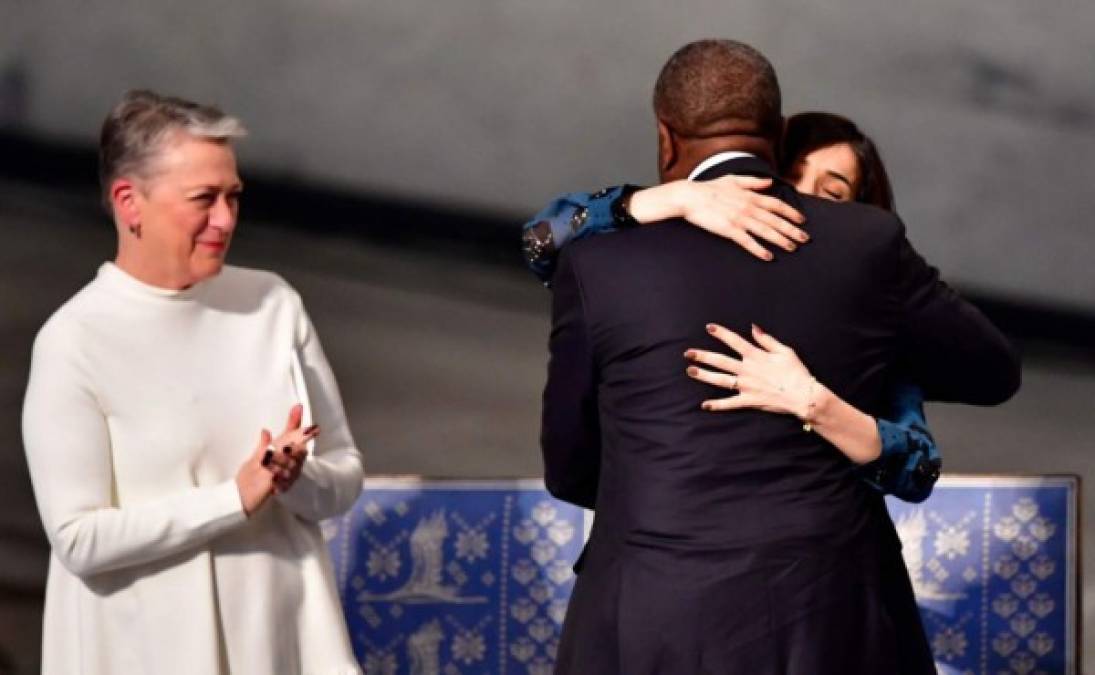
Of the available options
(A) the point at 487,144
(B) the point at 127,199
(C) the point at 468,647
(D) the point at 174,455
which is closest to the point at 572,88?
(A) the point at 487,144

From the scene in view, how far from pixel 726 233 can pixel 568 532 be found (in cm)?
166

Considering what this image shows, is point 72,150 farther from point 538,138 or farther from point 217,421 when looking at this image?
point 217,421

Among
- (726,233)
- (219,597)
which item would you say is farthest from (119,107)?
(726,233)

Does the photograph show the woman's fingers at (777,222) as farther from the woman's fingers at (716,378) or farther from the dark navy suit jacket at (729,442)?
the woman's fingers at (716,378)

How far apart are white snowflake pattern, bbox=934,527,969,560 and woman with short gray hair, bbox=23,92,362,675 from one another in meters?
1.37

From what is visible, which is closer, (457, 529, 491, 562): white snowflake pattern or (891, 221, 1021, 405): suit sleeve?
(891, 221, 1021, 405): suit sleeve

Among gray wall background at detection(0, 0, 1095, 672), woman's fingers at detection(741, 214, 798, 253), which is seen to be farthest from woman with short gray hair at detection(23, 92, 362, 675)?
gray wall background at detection(0, 0, 1095, 672)

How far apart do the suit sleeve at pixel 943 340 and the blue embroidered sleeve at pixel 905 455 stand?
0.12 feet

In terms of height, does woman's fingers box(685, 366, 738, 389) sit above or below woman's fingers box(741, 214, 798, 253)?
below

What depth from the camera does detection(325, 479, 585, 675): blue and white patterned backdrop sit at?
4.36 m

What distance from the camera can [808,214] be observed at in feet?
9.41

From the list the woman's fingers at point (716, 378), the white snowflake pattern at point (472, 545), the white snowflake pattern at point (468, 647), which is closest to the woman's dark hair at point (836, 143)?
the woman's fingers at point (716, 378)

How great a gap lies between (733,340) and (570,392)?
0.24 metres

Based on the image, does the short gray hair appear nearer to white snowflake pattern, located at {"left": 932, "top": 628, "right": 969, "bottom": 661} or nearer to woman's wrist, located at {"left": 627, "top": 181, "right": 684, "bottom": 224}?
woman's wrist, located at {"left": 627, "top": 181, "right": 684, "bottom": 224}
